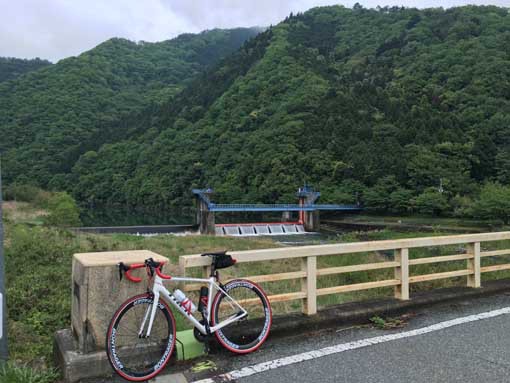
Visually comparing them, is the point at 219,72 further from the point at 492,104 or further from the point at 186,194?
the point at 492,104

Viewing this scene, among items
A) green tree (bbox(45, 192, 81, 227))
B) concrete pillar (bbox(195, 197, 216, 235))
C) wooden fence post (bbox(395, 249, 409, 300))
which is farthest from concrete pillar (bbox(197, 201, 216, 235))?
wooden fence post (bbox(395, 249, 409, 300))

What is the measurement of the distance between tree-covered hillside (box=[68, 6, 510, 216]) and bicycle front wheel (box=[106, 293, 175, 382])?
145ft

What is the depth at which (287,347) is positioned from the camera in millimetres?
3869

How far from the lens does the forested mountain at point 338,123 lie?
53.8 metres

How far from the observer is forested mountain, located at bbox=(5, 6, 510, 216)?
53.8 meters

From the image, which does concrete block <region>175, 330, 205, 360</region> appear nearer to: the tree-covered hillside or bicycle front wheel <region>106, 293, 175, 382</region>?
bicycle front wheel <region>106, 293, 175, 382</region>

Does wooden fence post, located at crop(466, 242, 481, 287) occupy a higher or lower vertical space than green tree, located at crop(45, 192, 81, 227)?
higher

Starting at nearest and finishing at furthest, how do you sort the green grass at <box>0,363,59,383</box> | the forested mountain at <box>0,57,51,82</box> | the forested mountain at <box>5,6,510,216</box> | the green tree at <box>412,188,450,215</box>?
1. the green grass at <box>0,363,59,383</box>
2. the green tree at <box>412,188,450,215</box>
3. the forested mountain at <box>5,6,510,216</box>
4. the forested mountain at <box>0,57,51,82</box>

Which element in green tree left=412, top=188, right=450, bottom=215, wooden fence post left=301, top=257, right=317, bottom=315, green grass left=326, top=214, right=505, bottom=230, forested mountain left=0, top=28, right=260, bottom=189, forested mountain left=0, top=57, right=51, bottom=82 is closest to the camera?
wooden fence post left=301, top=257, right=317, bottom=315

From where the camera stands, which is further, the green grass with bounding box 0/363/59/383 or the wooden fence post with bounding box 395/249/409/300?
the wooden fence post with bounding box 395/249/409/300

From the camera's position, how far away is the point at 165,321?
11.6 feet

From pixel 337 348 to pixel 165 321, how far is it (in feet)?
4.70

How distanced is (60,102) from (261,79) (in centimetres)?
4493

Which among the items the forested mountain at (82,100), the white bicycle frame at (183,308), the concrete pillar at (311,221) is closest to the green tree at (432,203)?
the concrete pillar at (311,221)
